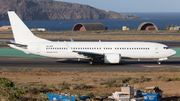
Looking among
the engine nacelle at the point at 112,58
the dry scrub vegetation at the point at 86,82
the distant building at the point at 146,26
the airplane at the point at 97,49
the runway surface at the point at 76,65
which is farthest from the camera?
the distant building at the point at 146,26

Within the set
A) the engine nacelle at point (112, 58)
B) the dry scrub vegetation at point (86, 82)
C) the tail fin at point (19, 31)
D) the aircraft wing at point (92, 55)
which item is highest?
the tail fin at point (19, 31)

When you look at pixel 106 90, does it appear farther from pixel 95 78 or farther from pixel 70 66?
pixel 70 66

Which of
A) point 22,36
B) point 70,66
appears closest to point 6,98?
point 70,66

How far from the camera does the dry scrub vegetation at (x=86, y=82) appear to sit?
21.6m

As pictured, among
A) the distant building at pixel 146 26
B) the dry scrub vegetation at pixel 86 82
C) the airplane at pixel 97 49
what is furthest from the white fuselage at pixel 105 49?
the distant building at pixel 146 26

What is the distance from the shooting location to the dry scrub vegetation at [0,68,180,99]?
21.6 m

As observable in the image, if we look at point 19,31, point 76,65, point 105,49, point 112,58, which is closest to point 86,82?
point 112,58

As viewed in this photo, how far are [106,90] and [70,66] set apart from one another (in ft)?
49.3

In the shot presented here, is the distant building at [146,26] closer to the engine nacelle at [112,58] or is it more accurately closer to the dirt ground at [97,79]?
the engine nacelle at [112,58]

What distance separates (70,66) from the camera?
36875mm

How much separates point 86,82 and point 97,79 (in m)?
1.78

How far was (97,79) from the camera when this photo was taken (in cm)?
2714

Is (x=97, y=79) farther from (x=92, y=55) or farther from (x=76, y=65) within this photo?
(x=76, y=65)

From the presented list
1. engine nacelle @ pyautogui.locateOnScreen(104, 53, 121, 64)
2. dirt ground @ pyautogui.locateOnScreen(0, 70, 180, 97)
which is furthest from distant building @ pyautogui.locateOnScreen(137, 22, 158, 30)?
dirt ground @ pyautogui.locateOnScreen(0, 70, 180, 97)
